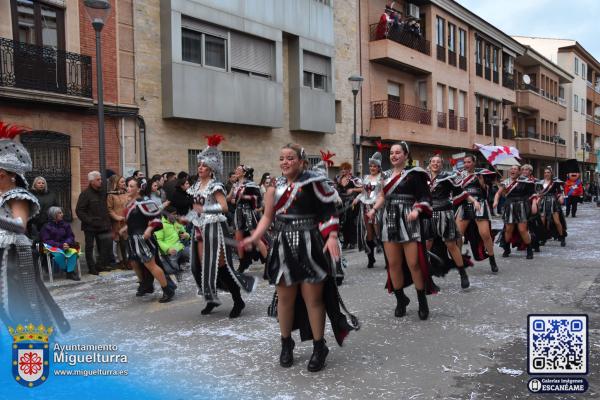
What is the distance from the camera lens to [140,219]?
7.43 meters

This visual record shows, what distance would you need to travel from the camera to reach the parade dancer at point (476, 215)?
9070 mm

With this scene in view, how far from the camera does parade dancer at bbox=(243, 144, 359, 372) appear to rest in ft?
15.2

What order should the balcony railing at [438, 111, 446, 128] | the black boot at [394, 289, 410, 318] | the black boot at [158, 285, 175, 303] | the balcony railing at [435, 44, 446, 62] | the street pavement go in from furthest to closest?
the balcony railing at [438, 111, 446, 128] → the balcony railing at [435, 44, 446, 62] → the black boot at [158, 285, 175, 303] → the black boot at [394, 289, 410, 318] → the street pavement

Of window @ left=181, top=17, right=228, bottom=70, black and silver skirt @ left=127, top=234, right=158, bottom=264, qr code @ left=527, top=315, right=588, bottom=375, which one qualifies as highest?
window @ left=181, top=17, right=228, bottom=70

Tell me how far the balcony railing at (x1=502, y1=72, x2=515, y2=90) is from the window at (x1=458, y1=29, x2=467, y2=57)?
23.4 feet

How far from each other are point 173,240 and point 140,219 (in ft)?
3.57

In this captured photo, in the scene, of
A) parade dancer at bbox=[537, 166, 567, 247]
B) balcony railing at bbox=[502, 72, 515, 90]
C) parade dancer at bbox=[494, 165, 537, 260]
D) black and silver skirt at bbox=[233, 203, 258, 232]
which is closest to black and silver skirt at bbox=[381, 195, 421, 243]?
black and silver skirt at bbox=[233, 203, 258, 232]

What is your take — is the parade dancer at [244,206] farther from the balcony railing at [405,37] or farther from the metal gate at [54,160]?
the balcony railing at [405,37]

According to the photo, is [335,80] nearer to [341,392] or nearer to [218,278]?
[218,278]

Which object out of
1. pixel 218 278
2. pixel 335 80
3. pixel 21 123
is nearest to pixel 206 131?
pixel 21 123

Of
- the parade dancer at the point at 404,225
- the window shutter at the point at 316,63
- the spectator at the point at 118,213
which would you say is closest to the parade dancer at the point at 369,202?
the parade dancer at the point at 404,225

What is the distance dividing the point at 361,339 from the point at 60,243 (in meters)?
6.24

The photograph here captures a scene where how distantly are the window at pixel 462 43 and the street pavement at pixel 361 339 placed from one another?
2508 centimetres

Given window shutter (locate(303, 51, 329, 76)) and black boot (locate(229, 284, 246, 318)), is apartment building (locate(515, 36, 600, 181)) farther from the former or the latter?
black boot (locate(229, 284, 246, 318))
